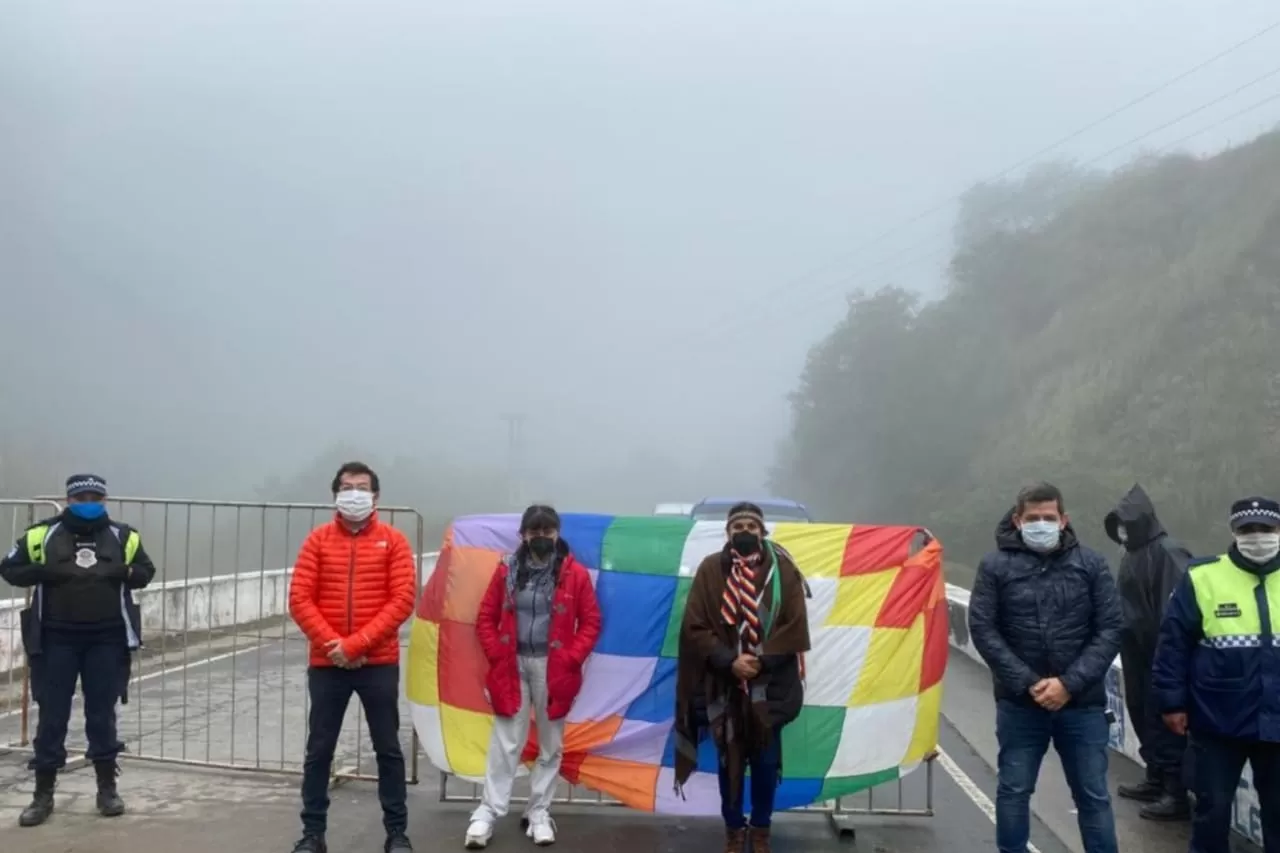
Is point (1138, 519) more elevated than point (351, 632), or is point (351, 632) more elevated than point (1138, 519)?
point (1138, 519)

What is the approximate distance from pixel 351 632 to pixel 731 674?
2010mm

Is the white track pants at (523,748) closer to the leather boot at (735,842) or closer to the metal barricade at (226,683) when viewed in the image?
the metal barricade at (226,683)

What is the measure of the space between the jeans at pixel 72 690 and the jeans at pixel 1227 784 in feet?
19.1

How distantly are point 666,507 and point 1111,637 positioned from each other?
35.9 feet

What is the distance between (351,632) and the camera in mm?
5410

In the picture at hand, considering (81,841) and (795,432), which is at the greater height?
(795,432)

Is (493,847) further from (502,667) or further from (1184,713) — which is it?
(1184,713)

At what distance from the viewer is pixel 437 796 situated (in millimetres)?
6613

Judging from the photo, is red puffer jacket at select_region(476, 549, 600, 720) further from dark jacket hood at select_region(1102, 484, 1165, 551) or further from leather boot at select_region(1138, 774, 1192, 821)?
leather boot at select_region(1138, 774, 1192, 821)

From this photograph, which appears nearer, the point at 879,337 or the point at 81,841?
the point at 81,841

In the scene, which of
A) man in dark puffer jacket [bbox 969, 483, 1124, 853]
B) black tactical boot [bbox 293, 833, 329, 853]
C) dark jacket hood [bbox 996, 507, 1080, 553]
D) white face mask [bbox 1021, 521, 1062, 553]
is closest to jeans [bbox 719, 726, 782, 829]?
man in dark puffer jacket [bbox 969, 483, 1124, 853]

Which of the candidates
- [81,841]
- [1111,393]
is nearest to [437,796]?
[81,841]

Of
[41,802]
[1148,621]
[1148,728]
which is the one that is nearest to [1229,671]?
[1148,621]

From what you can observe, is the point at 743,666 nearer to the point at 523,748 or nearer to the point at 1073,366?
the point at 523,748
